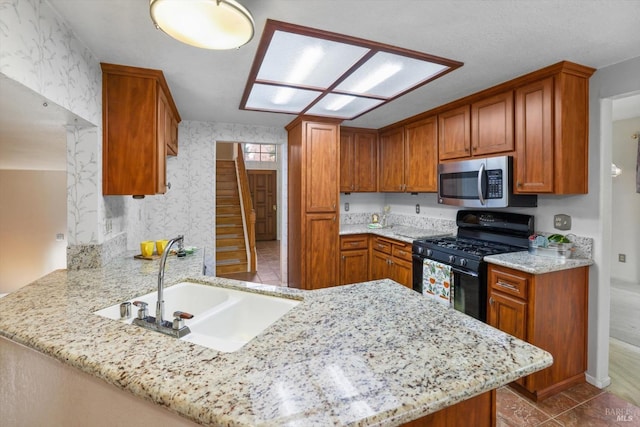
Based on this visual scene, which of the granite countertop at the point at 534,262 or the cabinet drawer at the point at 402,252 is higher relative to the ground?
the granite countertop at the point at 534,262

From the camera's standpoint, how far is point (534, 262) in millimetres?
2154

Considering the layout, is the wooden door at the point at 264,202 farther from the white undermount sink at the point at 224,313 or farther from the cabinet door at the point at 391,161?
the white undermount sink at the point at 224,313

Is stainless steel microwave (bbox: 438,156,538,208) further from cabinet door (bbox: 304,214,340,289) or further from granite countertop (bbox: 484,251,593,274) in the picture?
cabinet door (bbox: 304,214,340,289)

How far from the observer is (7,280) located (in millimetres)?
5055

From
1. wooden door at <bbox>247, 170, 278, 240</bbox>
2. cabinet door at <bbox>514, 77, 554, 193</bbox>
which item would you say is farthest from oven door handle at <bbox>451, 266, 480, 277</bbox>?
wooden door at <bbox>247, 170, 278, 240</bbox>

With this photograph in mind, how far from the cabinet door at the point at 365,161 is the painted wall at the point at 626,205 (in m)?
3.61

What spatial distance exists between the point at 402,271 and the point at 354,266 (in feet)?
2.31

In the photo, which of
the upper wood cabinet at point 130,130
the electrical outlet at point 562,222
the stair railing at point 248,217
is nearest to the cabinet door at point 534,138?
the electrical outlet at point 562,222

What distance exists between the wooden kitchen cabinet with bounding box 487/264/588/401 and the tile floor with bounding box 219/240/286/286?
9.97 ft

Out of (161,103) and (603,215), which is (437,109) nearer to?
(603,215)

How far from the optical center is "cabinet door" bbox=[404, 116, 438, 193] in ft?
11.0

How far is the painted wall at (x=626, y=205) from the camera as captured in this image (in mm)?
4250

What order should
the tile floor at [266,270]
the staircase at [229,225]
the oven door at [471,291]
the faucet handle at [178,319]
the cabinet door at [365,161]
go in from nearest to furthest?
the faucet handle at [178,319], the oven door at [471,291], the cabinet door at [365,161], the tile floor at [266,270], the staircase at [229,225]

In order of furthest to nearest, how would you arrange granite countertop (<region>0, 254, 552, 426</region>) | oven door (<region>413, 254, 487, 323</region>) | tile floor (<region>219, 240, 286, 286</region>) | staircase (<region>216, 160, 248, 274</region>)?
staircase (<region>216, 160, 248, 274</region>) → tile floor (<region>219, 240, 286, 286</region>) → oven door (<region>413, 254, 487, 323</region>) → granite countertop (<region>0, 254, 552, 426</region>)
